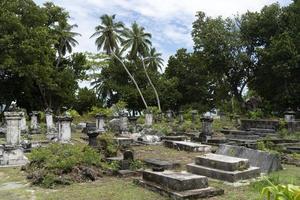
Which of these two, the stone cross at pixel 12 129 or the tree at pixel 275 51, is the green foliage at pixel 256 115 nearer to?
the tree at pixel 275 51

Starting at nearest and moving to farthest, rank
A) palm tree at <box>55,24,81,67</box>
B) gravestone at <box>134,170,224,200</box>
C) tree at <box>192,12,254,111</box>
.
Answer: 1. gravestone at <box>134,170,224,200</box>
2. tree at <box>192,12,254,111</box>
3. palm tree at <box>55,24,81,67</box>

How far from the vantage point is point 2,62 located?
3228 cm

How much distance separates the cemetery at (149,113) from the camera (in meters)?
9.02

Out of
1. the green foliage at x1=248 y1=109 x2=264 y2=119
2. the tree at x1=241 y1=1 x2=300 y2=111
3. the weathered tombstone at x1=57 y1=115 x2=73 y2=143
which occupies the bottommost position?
the weathered tombstone at x1=57 y1=115 x2=73 y2=143

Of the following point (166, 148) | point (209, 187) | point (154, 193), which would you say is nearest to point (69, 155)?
point (154, 193)

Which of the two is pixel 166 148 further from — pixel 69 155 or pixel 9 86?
pixel 9 86

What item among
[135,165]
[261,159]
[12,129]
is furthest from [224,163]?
[12,129]

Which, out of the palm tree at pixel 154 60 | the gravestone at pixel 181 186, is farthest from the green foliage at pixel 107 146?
the palm tree at pixel 154 60

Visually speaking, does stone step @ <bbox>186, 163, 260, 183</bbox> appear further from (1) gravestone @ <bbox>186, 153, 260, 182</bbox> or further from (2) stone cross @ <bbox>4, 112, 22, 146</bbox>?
(2) stone cross @ <bbox>4, 112, 22, 146</bbox>

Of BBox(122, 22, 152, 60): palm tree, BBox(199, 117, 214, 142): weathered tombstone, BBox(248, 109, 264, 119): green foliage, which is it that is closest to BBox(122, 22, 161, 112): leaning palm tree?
BBox(122, 22, 152, 60): palm tree

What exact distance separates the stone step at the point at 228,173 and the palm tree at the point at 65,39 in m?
38.0

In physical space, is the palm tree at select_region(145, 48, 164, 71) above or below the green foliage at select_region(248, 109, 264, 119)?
above

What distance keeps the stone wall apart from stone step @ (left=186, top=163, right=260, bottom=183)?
14344 millimetres

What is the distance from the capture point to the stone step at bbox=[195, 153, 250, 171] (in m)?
9.37
